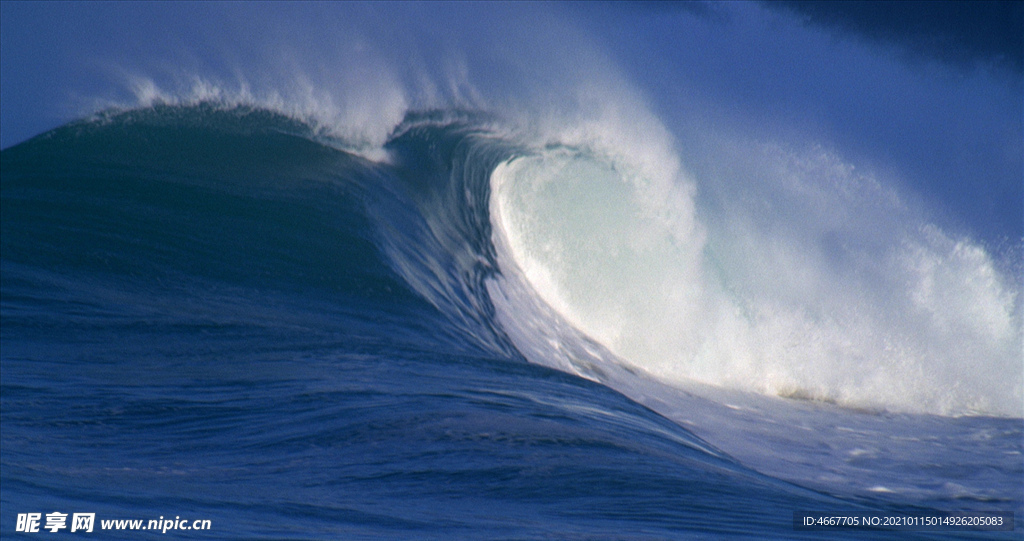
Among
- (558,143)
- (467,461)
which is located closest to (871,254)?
(558,143)

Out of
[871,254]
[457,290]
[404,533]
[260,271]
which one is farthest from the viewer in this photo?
[871,254]

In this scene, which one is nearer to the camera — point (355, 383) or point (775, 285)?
point (355, 383)

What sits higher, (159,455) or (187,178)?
(187,178)

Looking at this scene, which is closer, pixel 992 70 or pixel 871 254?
pixel 871 254

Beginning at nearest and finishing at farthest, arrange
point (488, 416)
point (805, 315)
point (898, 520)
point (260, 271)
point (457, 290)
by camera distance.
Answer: point (898, 520) → point (488, 416) → point (260, 271) → point (457, 290) → point (805, 315)

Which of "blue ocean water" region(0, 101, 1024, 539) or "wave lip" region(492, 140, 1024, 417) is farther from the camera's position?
"wave lip" region(492, 140, 1024, 417)

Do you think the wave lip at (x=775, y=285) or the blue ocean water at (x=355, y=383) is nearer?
the blue ocean water at (x=355, y=383)

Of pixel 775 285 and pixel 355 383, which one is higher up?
pixel 775 285

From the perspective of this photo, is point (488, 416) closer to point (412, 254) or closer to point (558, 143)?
point (412, 254)
